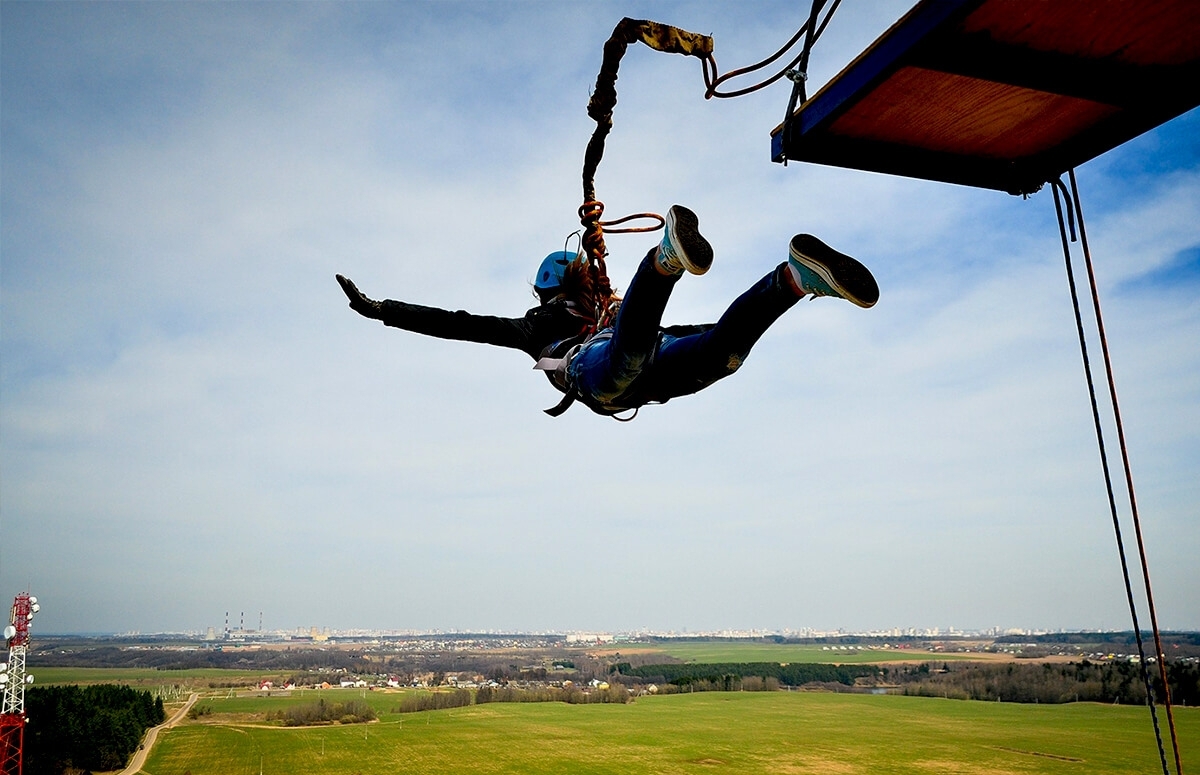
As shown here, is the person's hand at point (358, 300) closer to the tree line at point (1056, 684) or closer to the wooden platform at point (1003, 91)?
the wooden platform at point (1003, 91)

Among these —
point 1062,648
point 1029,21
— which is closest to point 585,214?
point 1029,21

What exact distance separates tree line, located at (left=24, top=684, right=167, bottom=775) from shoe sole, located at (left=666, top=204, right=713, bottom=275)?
57.6 metres

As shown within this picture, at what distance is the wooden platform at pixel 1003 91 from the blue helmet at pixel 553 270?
2.72m

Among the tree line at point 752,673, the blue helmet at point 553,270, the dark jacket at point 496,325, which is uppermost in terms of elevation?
the blue helmet at point 553,270

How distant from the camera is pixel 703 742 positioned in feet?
227

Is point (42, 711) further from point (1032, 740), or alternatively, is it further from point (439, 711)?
point (1032, 740)

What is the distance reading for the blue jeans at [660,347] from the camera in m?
3.69

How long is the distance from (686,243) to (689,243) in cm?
2

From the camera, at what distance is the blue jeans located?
369 cm

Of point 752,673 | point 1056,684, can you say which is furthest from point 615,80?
point 752,673

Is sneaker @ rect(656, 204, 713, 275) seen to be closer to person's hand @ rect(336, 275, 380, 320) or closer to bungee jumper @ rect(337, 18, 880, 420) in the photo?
bungee jumper @ rect(337, 18, 880, 420)

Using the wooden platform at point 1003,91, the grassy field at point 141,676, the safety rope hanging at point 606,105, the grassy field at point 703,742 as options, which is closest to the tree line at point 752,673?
the grassy field at point 703,742

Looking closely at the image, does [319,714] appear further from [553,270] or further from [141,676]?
[553,270]

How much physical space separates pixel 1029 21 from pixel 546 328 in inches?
145
